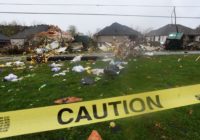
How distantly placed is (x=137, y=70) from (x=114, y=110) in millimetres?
8197

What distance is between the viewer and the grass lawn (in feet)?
20.4

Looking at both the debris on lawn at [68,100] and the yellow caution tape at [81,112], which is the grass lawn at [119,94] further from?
the yellow caution tape at [81,112]

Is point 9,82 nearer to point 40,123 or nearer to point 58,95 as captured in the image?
point 58,95

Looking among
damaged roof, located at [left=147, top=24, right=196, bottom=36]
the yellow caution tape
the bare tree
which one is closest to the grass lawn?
the yellow caution tape

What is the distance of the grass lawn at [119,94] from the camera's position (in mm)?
6219

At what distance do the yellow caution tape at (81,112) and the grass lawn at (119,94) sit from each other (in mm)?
1020

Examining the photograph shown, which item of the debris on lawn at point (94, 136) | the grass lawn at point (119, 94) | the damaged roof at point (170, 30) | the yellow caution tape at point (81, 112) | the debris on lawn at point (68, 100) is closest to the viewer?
the yellow caution tape at point (81, 112)

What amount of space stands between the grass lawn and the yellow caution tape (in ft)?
3.35

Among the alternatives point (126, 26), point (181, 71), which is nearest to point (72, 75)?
point (181, 71)

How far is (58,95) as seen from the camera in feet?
29.0

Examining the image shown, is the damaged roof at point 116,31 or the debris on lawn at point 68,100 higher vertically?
the debris on lawn at point 68,100

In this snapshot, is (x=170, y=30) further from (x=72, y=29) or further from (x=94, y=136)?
(x=94, y=136)

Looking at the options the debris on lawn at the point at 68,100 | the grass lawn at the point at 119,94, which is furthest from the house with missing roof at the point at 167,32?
the debris on lawn at the point at 68,100

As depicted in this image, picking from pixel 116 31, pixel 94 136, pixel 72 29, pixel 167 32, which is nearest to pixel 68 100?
pixel 94 136
